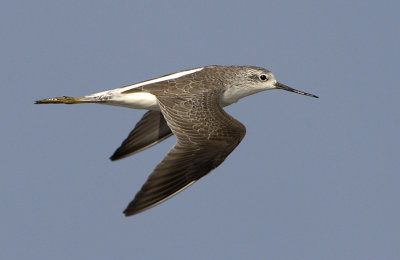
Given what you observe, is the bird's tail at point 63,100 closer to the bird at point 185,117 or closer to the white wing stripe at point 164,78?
the bird at point 185,117

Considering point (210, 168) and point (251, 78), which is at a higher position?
point (251, 78)

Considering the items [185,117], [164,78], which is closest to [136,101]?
[164,78]

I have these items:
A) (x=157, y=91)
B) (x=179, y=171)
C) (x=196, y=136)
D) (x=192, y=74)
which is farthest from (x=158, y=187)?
(x=192, y=74)

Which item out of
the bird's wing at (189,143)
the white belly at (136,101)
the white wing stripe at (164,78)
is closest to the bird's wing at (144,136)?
the white wing stripe at (164,78)

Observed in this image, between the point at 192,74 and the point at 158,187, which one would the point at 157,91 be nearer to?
the point at 192,74

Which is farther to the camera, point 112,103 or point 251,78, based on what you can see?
point 251,78

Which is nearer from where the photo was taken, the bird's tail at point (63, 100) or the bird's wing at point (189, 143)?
the bird's wing at point (189, 143)

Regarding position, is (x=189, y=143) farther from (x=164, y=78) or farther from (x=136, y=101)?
(x=164, y=78)
